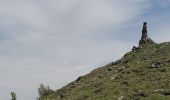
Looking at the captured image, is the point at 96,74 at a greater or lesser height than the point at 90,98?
greater

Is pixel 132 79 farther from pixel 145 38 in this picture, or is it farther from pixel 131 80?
pixel 145 38

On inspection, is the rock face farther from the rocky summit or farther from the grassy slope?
the grassy slope

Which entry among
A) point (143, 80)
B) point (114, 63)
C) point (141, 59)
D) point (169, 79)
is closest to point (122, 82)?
point (143, 80)

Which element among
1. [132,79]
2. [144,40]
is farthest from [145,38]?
[132,79]

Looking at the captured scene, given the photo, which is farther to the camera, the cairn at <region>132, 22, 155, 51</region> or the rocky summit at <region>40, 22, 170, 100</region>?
the cairn at <region>132, 22, 155, 51</region>

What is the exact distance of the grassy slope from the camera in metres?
81.6

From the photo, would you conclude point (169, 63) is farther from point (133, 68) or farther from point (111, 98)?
point (111, 98)

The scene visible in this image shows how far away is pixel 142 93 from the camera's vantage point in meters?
79.9

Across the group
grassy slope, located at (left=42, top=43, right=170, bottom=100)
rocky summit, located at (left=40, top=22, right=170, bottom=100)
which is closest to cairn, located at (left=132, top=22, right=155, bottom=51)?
rocky summit, located at (left=40, top=22, right=170, bottom=100)

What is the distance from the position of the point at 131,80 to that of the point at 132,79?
87cm

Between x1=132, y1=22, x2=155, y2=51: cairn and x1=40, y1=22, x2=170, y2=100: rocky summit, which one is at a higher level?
x1=132, y1=22, x2=155, y2=51: cairn

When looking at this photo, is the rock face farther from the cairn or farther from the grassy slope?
Answer: the grassy slope

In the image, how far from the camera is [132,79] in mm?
93875

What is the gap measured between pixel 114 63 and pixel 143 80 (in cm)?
3203
